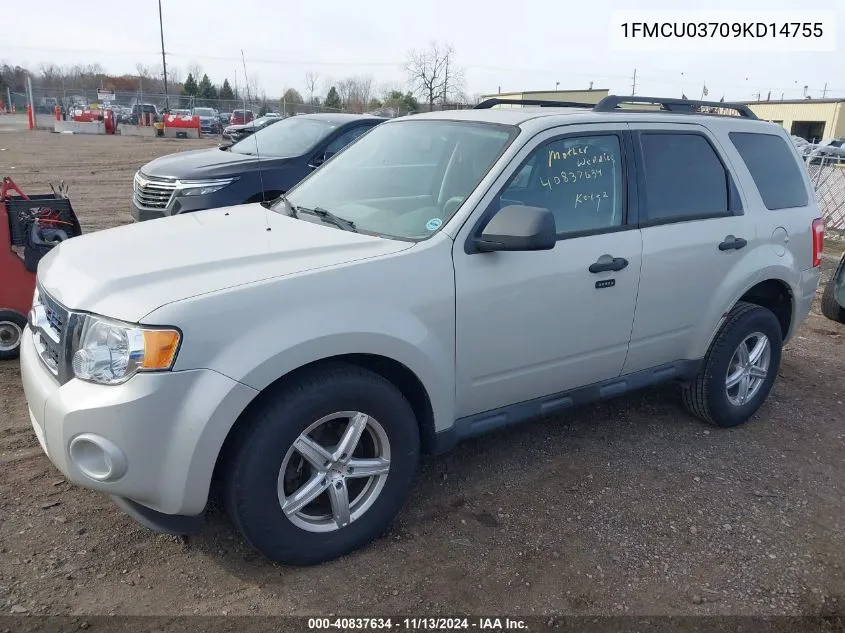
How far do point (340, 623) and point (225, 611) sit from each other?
454mm

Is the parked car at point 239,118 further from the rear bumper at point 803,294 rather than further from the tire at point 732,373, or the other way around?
the tire at point 732,373

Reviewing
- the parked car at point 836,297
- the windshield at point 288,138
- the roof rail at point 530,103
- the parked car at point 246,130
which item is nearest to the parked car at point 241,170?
the windshield at point 288,138

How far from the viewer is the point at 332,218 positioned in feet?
11.6

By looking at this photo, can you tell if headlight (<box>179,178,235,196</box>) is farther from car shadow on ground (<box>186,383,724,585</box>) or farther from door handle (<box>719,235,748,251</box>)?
door handle (<box>719,235,748,251</box>)

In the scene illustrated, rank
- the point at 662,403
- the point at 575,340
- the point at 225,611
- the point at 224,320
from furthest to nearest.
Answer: the point at 662,403, the point at 575,340, the point at 225,611, the point at 224,320

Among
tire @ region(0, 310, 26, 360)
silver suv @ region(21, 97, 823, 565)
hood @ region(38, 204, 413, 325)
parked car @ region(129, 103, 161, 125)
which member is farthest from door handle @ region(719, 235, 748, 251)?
parked car @ region(129, 103, 161, 125)

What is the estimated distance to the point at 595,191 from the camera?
3.70m

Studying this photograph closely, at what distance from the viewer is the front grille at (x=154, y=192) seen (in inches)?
292

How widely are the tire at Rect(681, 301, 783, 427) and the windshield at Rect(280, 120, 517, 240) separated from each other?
1.99m

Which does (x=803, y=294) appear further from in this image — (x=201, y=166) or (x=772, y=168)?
(x=201, y=166)

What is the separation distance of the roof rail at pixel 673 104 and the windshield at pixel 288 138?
4.42 meters

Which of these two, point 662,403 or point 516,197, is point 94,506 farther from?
point 662,403

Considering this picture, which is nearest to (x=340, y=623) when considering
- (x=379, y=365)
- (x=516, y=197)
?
(x=379, y=365)

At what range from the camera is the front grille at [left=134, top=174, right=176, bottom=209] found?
7.41 metres
